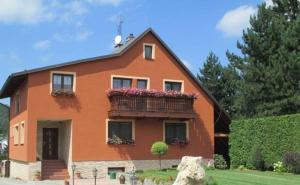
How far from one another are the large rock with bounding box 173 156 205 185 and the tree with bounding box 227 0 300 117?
2362 centimetres

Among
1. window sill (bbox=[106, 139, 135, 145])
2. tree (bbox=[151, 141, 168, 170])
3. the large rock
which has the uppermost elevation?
window sill (bbox=[106, 139, 135, 145])

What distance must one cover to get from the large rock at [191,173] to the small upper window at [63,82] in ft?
56.9

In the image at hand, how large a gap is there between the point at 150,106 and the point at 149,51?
3.94 meters

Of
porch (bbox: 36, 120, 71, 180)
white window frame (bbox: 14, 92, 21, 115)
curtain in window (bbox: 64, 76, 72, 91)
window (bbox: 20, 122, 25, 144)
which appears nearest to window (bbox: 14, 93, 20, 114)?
white window frame (bbox: 14, 92, 21, 115)

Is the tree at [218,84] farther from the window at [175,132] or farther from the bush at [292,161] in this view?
the bush at [292,161]

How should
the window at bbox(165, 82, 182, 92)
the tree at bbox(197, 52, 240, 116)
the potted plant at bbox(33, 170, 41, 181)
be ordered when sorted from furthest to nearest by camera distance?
1. the tree at bbox(197, 52, 240, 116)
2. the window at bbox(165, 82, 182, 92)
3. the potted plant at bbox(33, 170, 41, 181)

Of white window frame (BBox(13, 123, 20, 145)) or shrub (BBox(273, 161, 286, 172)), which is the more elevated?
white window frame (BBox(13, 123, 20, 145))

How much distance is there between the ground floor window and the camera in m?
31.3

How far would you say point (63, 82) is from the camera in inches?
1193

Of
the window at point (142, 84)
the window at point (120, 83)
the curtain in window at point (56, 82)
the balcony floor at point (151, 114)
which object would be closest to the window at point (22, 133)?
the curtain in window at point (56, 82)

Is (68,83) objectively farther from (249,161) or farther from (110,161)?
(249,161)

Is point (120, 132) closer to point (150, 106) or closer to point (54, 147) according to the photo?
point (150, 106)

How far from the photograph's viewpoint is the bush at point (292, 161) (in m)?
25.5

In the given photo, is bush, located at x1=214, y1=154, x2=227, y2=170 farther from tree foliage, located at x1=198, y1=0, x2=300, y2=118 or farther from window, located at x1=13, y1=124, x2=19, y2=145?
window, located at x1=13, y1=124, x2=19, y2=145
